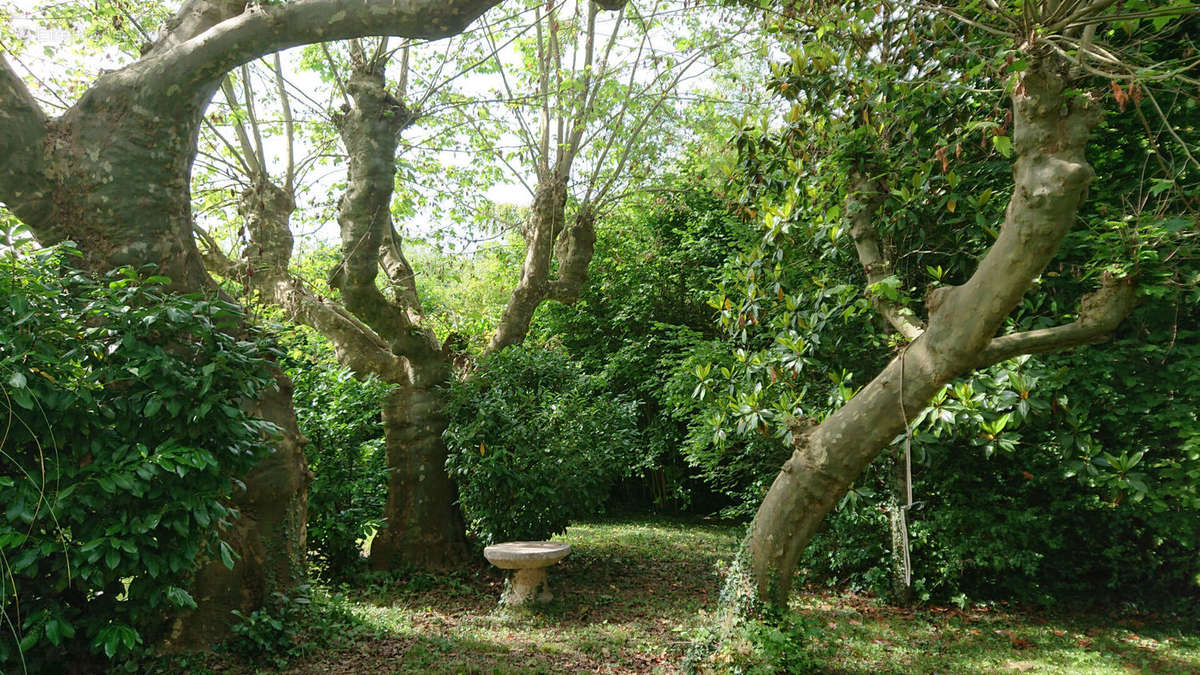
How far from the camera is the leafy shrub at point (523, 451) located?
7.09m

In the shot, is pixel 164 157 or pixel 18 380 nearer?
pixel 18 380

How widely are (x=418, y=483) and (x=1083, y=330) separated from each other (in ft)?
20.3

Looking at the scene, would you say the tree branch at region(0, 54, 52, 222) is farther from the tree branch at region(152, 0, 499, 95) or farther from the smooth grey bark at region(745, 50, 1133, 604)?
the smooth grey bark at region(745, 50, 1133, 604)

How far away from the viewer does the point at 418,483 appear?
7590 mm

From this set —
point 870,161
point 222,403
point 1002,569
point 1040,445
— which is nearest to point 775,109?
point 870,161

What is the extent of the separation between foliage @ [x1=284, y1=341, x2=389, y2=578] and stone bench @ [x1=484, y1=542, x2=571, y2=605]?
1459mm

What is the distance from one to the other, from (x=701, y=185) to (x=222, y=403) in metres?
8.67

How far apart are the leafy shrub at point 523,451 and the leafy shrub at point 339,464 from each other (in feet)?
2.82

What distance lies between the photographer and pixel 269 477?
4719 millimetres

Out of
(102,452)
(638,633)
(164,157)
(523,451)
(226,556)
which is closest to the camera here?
(102,452)

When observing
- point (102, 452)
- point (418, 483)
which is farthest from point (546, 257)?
point (102, 452)

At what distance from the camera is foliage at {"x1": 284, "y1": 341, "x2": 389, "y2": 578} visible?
6.77 m

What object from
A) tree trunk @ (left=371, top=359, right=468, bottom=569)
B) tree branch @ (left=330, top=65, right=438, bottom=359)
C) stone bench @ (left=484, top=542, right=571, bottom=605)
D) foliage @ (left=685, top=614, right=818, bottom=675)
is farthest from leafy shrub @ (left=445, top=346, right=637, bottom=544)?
foliage @ (left=685, top=614, right=818, bottom=675)

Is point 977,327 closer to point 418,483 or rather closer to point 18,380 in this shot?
point 18,380
